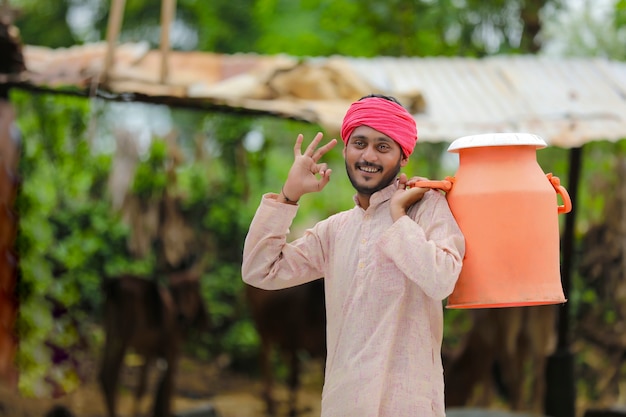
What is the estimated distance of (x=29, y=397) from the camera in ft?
20.3

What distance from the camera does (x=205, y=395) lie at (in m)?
9.13

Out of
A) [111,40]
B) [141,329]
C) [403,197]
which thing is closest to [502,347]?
[141,329]

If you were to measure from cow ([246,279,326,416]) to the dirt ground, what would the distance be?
84 centimetres

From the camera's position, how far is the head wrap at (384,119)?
92.4 inches

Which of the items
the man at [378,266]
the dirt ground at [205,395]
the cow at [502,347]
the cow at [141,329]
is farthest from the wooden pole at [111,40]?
the cow at [502,347]

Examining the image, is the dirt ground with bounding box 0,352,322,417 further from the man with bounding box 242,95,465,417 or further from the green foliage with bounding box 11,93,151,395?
the man with bounding box 242,95,465,417

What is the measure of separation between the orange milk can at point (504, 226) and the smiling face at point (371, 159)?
107 mm

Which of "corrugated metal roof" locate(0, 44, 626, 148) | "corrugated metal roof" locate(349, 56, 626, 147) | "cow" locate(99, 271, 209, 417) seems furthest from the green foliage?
→ "corrugated metal roof" locate(349, 56, 626, 147)

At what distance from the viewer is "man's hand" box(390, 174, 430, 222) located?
7.52ft

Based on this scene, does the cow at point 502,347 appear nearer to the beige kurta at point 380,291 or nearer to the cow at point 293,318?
the cow at point 293,318

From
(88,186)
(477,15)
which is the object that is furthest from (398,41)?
(88,186)

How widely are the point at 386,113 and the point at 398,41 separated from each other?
302 inches

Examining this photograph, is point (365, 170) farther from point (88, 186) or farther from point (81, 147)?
point (88, 186)

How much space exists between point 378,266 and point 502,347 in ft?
15.2
